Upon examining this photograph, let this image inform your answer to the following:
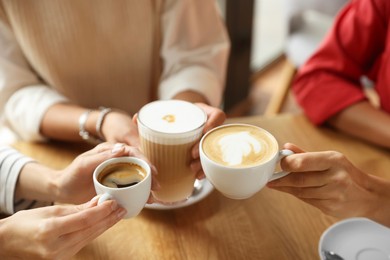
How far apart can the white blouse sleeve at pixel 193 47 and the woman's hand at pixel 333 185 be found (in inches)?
16.8

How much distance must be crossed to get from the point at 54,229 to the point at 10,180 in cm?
26

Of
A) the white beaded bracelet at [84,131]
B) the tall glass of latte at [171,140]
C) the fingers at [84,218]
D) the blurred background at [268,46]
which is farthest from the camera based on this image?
the blurred background at [268,46]

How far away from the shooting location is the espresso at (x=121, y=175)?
26.7 inches

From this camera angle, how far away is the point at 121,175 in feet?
2.27

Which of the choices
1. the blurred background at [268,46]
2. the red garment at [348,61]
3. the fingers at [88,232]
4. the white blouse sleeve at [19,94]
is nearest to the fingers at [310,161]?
the fingers at [88,232]

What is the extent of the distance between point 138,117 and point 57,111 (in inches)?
12.4

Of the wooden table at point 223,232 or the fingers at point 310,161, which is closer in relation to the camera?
the fingers at point 310,161

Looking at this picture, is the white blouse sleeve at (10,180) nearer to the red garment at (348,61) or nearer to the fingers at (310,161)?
the fingers at (310,161)

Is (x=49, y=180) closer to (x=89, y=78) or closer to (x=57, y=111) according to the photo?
(x=57, y=111)

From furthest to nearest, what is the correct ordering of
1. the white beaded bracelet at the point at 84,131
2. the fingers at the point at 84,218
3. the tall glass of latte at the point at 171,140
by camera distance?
the white beaded bracelet at the point at 84,131, the tall glass of latte at the point at 171,140, the fingers at the point at 84,218

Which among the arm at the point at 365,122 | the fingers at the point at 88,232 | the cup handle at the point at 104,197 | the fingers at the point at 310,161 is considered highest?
the fingers at the point at 310,161

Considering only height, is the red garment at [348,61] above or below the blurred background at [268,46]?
above

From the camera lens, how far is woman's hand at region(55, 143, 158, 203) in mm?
735

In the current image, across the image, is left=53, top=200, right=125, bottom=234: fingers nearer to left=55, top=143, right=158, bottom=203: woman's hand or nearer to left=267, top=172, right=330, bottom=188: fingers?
left=55, top=143, right=158, bottom=203: woman's hand
